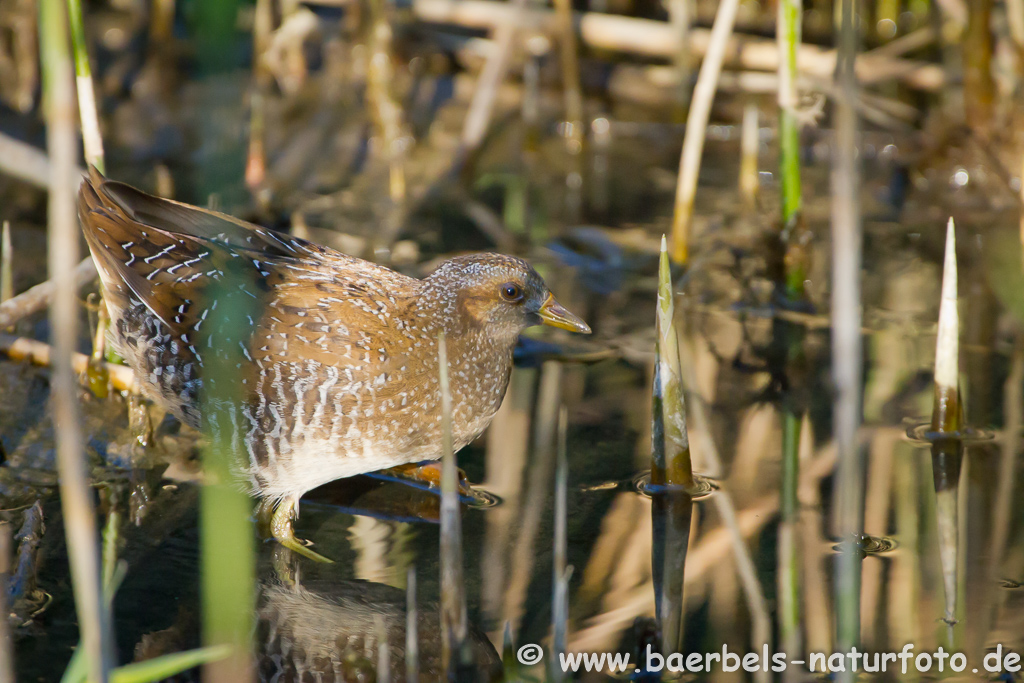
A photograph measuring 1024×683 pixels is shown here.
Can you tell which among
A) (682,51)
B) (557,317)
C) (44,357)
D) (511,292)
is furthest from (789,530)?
(682,51)

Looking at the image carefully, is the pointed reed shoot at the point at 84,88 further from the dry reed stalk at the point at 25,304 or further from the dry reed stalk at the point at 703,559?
the dry reed stalk at the point at 703,559

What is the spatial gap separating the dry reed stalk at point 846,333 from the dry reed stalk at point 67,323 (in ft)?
4.01

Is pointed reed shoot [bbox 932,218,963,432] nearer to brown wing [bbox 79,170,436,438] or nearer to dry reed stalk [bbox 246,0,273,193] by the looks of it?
brown wing [bbox 79,170,436,438]

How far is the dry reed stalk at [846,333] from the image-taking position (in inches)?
70.0

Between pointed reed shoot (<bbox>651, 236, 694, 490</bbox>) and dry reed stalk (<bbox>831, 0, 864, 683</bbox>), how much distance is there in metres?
1.13

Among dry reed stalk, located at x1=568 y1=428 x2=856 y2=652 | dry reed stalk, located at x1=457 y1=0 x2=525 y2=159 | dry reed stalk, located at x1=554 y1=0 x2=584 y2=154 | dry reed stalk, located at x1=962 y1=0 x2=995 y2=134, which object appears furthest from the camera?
dry reed stalk, located at x1=554 y1=0 x2=584 y2=154

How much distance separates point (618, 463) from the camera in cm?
378

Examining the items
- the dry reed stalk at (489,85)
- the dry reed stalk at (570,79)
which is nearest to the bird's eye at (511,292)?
the dry reed stalk at (489,85)

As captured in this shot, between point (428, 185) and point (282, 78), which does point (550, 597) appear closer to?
point (428, 185)

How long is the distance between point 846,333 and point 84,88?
277cm

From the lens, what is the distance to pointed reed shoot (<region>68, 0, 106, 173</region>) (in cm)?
343

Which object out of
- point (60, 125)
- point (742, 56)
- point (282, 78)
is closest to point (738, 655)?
point (60, 125)

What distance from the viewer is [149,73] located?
692 cm

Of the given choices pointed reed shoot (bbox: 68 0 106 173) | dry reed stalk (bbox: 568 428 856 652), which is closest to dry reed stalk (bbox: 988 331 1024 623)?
dry reed stalk (bbox: 568 428 856 652)
